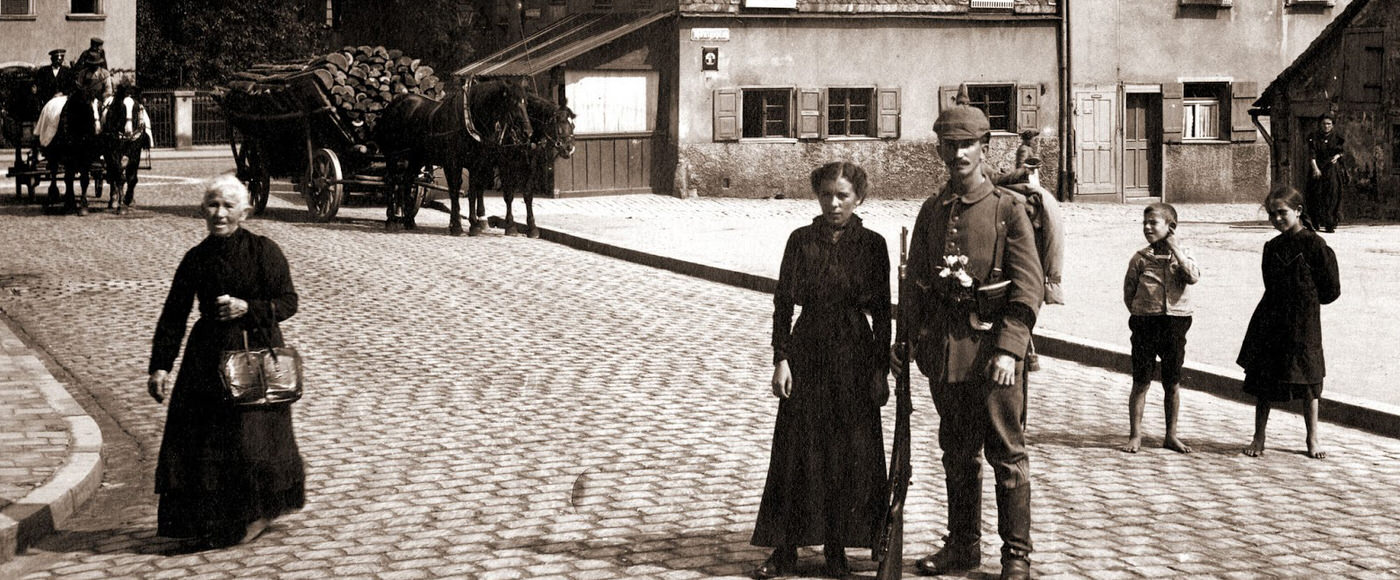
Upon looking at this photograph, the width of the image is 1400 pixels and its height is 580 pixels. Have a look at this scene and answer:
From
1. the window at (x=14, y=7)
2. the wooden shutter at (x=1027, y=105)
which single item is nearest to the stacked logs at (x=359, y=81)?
the wooden shutter at (x=1027, y=105)

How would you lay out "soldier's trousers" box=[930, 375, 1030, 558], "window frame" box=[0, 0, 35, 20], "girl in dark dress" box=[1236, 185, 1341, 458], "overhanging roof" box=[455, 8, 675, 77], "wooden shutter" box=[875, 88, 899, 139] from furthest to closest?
1. "window frame" box=[0, 0, 35, 20]
2. "wooden shutter" box=[875, 88, 899, 139]
3. "overhanging roof" box=[455, 8, 675, 77]
4. "girl in dark dress" box=[1236, 185, 1341, 458]
5. "soldier's trousers" box=[930, 375, 1030, 558]

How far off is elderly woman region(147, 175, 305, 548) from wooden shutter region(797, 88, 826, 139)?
22599 mm

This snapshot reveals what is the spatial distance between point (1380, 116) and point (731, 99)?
9.71 m

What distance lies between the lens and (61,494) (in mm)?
7207

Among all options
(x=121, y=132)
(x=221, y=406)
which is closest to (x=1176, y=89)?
(x=121, y=132)

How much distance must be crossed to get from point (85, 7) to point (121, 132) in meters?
27.3

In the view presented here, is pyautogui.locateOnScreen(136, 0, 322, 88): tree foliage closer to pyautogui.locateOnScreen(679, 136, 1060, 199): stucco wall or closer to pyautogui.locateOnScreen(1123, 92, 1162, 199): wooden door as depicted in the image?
pyautogui.locateOnScreen(679, 136, 1060, 199): stucco wall

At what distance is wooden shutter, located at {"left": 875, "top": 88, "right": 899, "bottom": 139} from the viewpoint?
29.5 m

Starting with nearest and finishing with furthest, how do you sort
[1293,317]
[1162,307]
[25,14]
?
[1293,317] < [1162,307] < [25,14]

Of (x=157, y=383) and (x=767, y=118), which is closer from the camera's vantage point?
(x=157, y=383)

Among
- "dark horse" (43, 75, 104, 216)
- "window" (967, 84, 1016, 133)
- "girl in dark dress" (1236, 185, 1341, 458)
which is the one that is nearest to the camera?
"girl in dark dress" (1236, 185, 1341, 458)

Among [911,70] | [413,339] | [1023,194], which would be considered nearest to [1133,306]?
[1023,194]

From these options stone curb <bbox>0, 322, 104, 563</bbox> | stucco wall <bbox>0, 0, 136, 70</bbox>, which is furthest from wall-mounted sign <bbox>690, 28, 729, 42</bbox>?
stucco wall <bbox>0, 0, 136, 70</bbox>

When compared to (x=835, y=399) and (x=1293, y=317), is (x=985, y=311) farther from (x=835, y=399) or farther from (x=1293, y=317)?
(x=1293, y=317)
